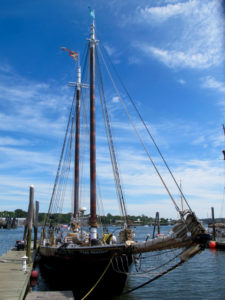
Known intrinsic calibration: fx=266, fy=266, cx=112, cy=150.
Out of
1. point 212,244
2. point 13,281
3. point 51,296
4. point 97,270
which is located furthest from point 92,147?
point 212,244

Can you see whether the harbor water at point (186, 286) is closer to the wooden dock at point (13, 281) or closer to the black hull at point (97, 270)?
the black hull at point (97, 270)

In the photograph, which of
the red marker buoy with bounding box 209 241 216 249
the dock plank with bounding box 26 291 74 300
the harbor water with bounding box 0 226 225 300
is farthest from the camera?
the red marker buoy with bounding box 209 241 216 249

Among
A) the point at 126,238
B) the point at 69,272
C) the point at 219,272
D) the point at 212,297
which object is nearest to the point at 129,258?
the point at 126,238

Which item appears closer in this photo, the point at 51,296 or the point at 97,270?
the point at 51,296

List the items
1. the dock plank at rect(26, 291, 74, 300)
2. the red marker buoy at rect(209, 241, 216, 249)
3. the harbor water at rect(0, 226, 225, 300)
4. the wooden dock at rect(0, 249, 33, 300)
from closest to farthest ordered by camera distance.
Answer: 1. the wooden dock at rect(0, 249, 33, 300)
2. the dock plank at rect(26, 291, 74, 300)
3. the harbor water at rect(0, 226, 225, 300)
4. the red marker buoy at rect(209, 241, 216, 249)

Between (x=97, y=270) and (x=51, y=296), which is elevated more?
(x=97, y=270)

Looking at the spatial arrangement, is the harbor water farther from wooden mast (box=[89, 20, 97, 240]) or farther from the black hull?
wooden mast (box=[89, 20, 97, 240])

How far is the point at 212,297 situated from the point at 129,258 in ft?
24.2

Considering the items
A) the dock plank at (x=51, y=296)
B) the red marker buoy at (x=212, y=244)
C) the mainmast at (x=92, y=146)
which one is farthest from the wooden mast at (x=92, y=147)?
the red marker buoy at (x=212, y=244)

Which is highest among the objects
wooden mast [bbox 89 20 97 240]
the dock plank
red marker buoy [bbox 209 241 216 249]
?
wooden mast [bbox 89 20 97 240]

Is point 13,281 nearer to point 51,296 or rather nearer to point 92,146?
point 51,296

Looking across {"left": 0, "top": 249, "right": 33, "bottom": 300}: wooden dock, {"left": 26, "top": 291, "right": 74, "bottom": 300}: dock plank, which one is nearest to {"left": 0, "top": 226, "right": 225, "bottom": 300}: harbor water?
{"left": 0, "top": 249, "right": 33, "bottom": 300}: wooden dock

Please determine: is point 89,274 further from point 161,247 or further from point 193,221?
point 193,221

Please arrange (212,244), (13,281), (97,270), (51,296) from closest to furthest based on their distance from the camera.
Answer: (51,296) → (13,281) → (97,270) → (212,244)
